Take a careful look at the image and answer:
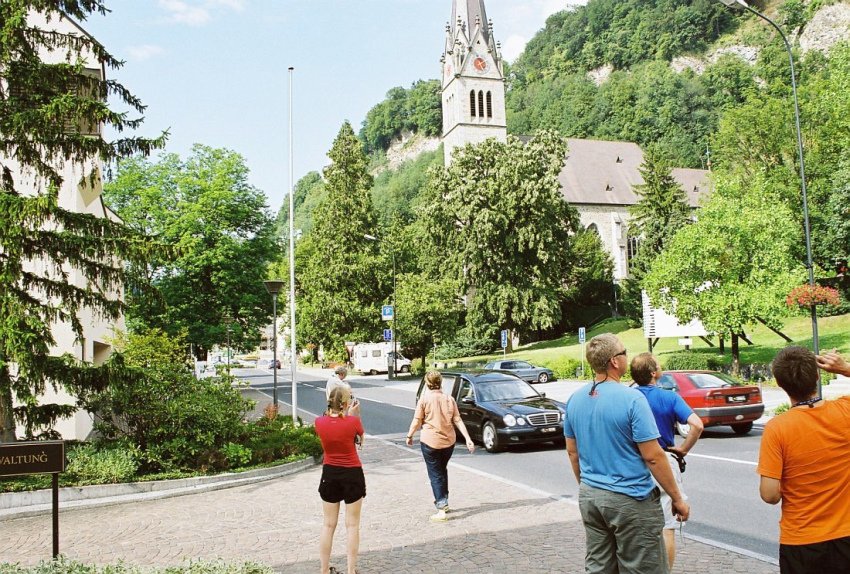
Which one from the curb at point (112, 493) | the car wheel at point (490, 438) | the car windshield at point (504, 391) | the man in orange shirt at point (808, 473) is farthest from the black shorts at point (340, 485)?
the car windshield at point (504, 391)

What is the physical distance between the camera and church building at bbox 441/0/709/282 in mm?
70875

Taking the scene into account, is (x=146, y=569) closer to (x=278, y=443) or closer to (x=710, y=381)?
(x=278, y=443)

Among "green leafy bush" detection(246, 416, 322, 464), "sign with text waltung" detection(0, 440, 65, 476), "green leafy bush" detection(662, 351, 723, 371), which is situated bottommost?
"green leafy bush" detection(246, 416, 322, 464)

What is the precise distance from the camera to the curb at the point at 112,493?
376 inches

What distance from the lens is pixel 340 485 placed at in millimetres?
5836

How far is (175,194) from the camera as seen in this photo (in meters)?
32.9

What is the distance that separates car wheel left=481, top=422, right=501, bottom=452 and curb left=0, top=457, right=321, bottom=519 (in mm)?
4500

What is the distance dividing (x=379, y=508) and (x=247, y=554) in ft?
7.87

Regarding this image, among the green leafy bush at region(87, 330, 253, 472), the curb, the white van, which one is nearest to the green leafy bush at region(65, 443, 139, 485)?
the curb

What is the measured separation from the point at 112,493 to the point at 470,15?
68898mm

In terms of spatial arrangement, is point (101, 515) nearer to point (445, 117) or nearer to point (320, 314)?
point (320, 314)

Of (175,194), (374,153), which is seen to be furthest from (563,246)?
(374,153)

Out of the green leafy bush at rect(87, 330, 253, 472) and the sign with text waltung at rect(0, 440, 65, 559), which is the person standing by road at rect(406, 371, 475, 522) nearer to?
the sign with text waltung at rect(0, 440, 65, 559)

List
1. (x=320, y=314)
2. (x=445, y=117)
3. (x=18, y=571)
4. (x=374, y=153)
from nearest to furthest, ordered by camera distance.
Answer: (x=18, y=571) < (x=320, y=314) < (x=445, y=117) < (x=374, y=153)
